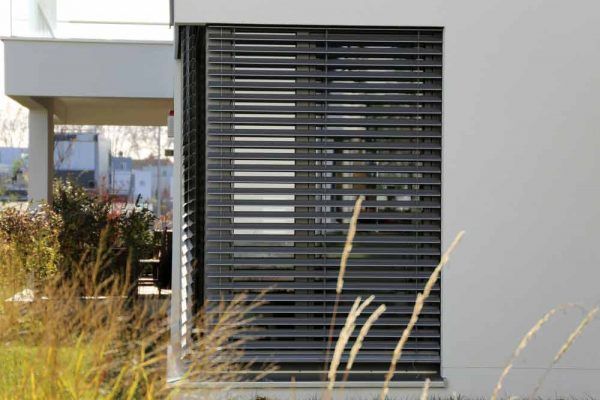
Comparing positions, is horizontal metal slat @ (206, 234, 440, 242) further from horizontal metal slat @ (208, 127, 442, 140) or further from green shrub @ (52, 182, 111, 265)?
green shrub @ (52, 182, 111, 265)

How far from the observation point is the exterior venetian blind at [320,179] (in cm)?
505

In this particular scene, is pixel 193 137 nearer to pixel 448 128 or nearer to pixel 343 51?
pixel 343 51

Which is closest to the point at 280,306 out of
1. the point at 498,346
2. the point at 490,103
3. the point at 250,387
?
the point at 250,387

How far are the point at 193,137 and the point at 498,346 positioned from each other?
2.12 m

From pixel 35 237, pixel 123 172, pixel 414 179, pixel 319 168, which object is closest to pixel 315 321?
pixel 319 168

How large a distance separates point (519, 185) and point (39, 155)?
780 centimetres

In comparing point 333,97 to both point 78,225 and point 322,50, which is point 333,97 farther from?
point 78,225

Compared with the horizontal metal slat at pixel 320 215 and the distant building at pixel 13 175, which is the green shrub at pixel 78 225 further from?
the distant building at pixel 13 175

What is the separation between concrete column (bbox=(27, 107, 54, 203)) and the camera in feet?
37.4

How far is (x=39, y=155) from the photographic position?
11.4 meters

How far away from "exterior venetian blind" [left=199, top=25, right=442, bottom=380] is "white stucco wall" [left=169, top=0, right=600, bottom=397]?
0.14 meters

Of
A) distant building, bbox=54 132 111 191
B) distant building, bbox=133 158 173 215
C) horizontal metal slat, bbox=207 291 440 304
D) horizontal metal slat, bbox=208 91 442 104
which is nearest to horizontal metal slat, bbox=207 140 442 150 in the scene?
horizontal metal slat, bbox=208 91 442 104

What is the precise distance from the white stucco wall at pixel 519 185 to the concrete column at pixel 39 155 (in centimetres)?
748

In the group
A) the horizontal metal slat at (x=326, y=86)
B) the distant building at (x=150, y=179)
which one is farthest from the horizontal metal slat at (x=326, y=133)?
the distant building at (x=150, y=179)
